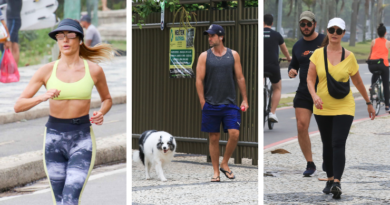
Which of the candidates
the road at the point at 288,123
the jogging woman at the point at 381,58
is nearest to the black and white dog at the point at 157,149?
the road at the point at 288,123

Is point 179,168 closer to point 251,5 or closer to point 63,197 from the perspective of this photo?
point 251,5

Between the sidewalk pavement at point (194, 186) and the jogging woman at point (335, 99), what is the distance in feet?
2.94

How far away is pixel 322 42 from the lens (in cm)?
613

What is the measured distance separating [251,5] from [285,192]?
318 centimetres

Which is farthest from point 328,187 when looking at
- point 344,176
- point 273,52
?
point 273,52

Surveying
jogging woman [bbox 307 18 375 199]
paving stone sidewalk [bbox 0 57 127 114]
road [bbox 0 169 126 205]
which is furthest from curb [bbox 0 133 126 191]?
paving stone sidewalk [bbox 0 57 127 114]

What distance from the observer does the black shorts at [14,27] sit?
1820cm

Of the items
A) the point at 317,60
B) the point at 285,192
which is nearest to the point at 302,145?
the point at 285,192

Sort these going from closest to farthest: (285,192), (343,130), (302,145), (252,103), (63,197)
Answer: (63,197) → (343,130) → (285,192) → (302,145) → (252,103)

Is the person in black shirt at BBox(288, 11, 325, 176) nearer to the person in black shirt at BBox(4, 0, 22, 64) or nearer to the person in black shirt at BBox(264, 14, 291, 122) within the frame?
the person in black shirt at BBox(264, 14, 291, 122)

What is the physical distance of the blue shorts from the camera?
6.36 meters

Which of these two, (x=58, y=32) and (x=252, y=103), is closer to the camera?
(x=58, y=32)

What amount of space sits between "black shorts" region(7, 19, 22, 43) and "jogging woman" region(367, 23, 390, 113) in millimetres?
11169

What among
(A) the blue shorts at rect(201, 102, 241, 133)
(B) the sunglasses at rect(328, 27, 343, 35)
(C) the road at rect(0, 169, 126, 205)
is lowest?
(C) the road at rect(0, 169, 126, 205)
